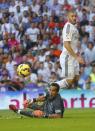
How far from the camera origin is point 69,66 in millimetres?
11961

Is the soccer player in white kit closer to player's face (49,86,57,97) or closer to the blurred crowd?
player's face (49,86,57,97)

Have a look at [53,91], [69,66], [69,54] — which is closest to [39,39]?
[69,66]

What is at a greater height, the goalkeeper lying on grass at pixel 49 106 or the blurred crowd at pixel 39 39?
the blurred crowd at pixel 39 39

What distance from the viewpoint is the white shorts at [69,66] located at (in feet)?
39.1

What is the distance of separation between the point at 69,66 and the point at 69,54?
0.28 metres

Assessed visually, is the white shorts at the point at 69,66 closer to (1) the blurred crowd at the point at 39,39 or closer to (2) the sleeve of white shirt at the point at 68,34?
(2) the sleeve of white shirt at the point at 68,34

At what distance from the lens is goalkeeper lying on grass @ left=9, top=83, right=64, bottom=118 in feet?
36.7

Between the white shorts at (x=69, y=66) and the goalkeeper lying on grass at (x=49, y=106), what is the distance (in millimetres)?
746

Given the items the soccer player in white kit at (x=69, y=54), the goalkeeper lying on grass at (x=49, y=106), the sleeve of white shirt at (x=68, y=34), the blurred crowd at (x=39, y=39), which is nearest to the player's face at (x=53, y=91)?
the goalkeeper lying on grass at (x=49, y=106)

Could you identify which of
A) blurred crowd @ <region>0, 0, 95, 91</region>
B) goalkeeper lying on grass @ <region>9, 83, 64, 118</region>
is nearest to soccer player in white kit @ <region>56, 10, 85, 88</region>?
goalkeeper lying on grass @ <region>9, 83, 64, 118</region>

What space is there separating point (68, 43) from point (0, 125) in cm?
280

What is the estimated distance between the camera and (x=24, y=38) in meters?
21.2

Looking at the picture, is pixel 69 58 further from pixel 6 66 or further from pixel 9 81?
pixel 6 66

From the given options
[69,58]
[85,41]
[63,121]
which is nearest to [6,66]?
[85,41]
